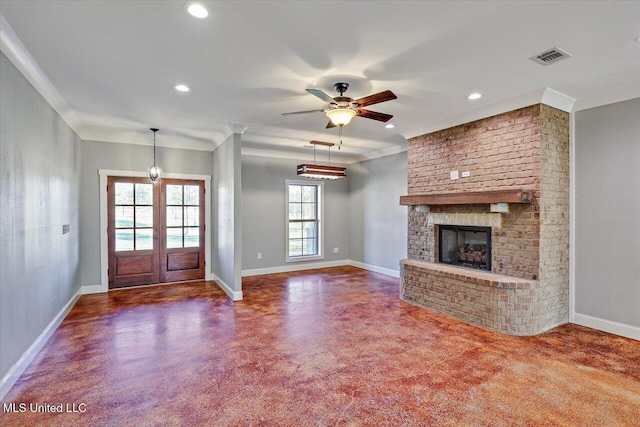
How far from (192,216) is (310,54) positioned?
15.3 feet

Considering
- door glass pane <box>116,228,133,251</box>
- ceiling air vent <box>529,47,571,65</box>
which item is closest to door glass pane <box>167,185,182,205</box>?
door glass pane <box>116,228,133,251</box>

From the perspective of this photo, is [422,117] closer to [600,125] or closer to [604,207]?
[600,125]

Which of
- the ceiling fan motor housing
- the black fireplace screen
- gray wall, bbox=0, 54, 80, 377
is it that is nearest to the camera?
gray wall, bbox=0, 54, 80, 377

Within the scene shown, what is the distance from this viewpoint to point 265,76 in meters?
3.24

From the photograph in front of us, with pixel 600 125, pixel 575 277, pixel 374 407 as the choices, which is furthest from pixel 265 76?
pixel 575 277

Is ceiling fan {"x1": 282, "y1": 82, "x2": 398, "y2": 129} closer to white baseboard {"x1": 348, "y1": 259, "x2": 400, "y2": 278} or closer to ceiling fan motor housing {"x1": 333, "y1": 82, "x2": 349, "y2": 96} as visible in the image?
ceiling fan motor housing {"x1": 333, "y1": 82, "x2": 349, "y2": 96}

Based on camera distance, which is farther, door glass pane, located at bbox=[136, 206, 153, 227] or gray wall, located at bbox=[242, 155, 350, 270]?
gray wall, located at bbox=[242, 155, 350, 270]

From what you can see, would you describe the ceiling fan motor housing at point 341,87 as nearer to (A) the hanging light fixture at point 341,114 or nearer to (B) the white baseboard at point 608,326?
(A) the hanging light fixture at point 341,114

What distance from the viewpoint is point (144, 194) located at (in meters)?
6.03

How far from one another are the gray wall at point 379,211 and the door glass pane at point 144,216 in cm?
462

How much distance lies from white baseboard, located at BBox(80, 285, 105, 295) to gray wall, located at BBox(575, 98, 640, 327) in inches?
289

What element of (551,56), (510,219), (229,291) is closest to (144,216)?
(229,291)

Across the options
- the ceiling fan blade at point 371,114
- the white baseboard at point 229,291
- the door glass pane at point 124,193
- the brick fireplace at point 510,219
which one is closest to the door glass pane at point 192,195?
the door glass pane at point 124,193

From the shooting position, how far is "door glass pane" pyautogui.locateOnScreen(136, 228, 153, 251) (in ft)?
19.6
